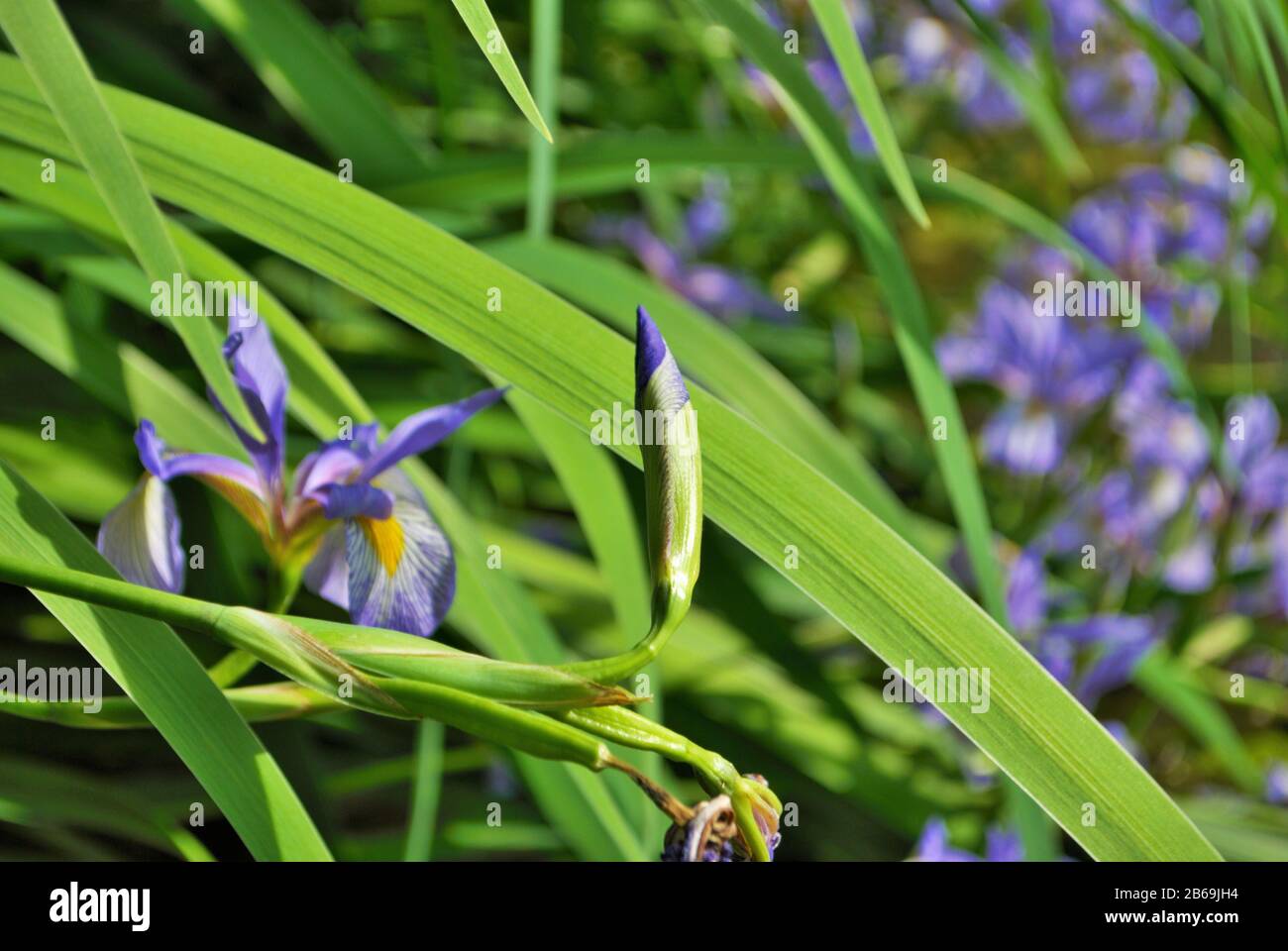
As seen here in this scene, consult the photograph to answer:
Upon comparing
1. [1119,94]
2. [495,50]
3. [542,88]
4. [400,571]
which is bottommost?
[400,571]

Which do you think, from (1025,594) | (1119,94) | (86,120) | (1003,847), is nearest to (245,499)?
(86,120)

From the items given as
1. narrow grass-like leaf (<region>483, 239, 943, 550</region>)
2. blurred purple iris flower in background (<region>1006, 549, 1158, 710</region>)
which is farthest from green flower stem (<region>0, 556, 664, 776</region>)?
blurred purple iris flower in background (<region>1006, 549, 1158, 710</region>)

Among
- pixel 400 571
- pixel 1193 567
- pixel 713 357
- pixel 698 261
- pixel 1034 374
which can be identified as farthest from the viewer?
pixel 698 261

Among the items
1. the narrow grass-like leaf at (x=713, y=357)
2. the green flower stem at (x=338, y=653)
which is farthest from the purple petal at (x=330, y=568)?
the narrow grass-like leaf at (x=713, y=357)

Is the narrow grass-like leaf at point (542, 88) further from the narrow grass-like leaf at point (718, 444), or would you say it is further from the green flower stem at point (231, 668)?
the green flower stem at point (231, 668)

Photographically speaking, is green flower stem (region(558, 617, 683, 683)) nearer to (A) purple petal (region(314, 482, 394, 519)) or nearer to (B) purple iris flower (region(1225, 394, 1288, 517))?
(A) purple petal (region(314, 482, 394, 519))

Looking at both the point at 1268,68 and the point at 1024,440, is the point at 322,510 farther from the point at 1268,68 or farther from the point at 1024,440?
the point at 1024,440
